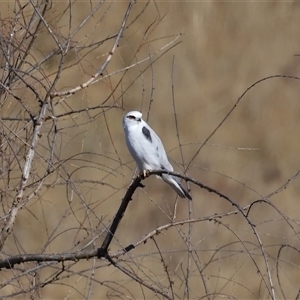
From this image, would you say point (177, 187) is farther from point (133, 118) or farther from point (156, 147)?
point (133, 118)

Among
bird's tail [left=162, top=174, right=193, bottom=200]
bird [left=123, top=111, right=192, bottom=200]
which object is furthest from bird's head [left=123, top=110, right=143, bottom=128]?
bird's tail [left=162, top=174, right=193, bottom=200]

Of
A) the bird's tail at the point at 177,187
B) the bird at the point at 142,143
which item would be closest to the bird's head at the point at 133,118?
the bird at the point at 142,143

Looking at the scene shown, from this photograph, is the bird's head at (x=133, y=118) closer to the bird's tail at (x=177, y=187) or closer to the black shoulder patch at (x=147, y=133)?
the black shoulder patch at (x=147, y=133)

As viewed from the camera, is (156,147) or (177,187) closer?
(177,187)

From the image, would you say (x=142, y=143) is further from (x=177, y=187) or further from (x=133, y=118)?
(x=177, y=187)

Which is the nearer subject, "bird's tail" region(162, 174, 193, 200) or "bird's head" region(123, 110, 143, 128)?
"bird's tail" region(162, 174, 193, 200)

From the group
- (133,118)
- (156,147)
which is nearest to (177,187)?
(156,147)

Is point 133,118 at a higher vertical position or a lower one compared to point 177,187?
higher

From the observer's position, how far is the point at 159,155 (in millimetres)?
2148

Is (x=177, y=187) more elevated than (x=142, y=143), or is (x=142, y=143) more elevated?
(x=142, y=143)

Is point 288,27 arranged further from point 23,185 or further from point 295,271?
point 23,185

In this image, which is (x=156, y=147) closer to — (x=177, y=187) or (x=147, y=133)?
(x=147, y=133)

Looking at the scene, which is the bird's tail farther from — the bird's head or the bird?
the bird's head

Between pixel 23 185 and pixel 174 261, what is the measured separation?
2.56 meters
